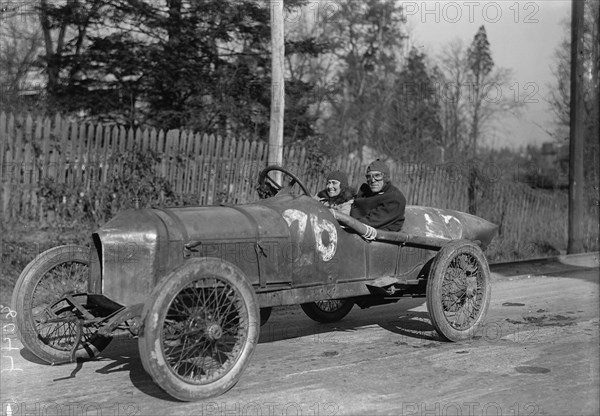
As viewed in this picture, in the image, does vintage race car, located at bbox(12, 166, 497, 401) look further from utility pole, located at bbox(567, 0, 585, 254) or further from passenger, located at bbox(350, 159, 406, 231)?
utility pole, located at bbox(567, 0, 585, 254)

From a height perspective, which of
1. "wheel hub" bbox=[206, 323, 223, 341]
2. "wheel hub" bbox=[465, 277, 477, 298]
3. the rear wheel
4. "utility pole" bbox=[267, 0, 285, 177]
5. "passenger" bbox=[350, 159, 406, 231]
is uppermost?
"utility pole" bbox=[267, 0, 285, 177]

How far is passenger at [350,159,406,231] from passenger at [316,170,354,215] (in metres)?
0.13

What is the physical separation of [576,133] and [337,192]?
10745 millimetres

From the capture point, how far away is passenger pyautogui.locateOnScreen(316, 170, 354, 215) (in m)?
7.18

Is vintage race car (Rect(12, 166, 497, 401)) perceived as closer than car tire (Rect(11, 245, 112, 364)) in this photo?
Yes

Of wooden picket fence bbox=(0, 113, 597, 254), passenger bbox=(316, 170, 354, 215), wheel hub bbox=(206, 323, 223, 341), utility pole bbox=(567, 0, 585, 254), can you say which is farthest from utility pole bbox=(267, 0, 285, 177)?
utility pole bbox=(567, 0, 585, 254)

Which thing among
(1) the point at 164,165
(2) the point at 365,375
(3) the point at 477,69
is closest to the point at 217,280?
(2) the point at 365,375

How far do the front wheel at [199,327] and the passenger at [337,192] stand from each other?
7.91 ft

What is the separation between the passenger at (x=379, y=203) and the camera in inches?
262

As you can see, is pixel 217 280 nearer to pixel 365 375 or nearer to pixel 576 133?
pixel 365 375

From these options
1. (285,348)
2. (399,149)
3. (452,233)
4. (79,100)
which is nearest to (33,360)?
(285,348)

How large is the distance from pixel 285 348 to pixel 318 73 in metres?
27.2

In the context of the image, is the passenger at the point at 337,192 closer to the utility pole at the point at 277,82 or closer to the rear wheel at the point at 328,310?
the rear wheel at the point at 328,310

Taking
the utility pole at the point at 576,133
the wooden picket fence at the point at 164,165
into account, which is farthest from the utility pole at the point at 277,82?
the utility pole at the point at 576,133
